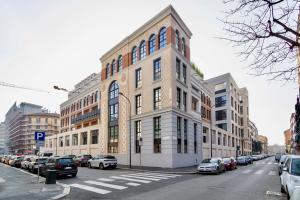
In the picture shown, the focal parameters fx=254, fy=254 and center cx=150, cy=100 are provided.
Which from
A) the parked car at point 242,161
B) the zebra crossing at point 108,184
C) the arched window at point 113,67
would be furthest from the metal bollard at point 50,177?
the parked car at point 242,161

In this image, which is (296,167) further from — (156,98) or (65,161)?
(156,98)

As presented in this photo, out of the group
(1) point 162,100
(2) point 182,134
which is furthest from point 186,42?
(2) point 182,134

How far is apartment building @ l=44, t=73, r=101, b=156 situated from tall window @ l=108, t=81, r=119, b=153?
16.3 ft

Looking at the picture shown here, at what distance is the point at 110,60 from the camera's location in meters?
40.7

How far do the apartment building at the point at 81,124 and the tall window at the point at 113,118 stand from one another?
4.97 meters

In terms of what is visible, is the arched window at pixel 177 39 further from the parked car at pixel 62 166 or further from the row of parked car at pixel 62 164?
the parked car at pixel 62 166

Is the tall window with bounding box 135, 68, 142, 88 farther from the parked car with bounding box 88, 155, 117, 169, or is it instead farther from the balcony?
the balcony

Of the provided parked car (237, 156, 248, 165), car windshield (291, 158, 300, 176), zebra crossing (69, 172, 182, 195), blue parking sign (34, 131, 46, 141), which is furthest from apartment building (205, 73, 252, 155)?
car windshield (291, 158, 300, 176)

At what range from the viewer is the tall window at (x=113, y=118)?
37031 mm

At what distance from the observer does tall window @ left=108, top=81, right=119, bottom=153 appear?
37031 millimetres

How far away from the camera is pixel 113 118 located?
125 ft

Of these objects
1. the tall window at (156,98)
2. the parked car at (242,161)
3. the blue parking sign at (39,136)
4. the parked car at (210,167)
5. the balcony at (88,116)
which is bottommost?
the parked car at (242,161)

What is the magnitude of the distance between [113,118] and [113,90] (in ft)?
14.4

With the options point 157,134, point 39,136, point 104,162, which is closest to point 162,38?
point 157,134
